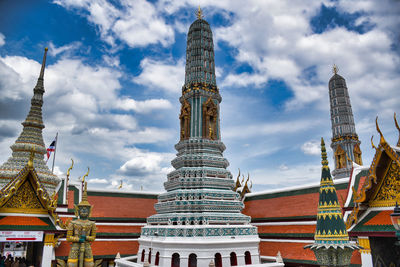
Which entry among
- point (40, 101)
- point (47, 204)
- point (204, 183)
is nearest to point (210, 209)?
point (204, 183)

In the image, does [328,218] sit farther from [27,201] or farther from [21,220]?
[27,201]

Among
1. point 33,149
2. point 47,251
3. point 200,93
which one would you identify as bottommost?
point 47,251

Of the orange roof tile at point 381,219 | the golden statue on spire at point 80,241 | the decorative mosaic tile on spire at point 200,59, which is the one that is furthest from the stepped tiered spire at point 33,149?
the orange roof tile at point 381,219

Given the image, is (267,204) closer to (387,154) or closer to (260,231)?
→ (260,231)

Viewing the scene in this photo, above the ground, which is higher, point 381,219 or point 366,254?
point 381,219

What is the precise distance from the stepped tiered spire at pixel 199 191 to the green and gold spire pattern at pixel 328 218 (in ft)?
29.8

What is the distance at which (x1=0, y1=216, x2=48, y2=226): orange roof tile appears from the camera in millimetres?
13799

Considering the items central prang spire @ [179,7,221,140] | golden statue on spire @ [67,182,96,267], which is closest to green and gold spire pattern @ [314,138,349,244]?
golden statue on spire @ [67,182,96,267]

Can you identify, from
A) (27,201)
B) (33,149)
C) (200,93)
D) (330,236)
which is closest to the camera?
(330,236)

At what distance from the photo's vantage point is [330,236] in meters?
6.70

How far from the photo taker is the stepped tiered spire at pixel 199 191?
51.0 feet

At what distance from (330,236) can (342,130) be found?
44.0 m

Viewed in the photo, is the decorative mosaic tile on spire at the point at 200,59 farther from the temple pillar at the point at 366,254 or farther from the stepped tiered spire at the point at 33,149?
the temple pillar at the point at 366,254

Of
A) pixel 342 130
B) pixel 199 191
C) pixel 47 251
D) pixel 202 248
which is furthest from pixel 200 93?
pixel 342 130
